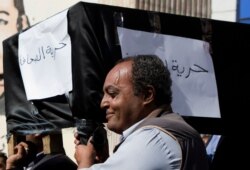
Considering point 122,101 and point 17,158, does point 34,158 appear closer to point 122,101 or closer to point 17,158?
point 17,158

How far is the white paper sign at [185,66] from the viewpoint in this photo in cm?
397

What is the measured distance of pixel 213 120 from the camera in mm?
4152

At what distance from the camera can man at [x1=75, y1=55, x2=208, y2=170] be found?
2801mm

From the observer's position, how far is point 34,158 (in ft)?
15.8

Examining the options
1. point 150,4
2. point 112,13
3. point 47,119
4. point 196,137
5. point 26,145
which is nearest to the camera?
point 196,137

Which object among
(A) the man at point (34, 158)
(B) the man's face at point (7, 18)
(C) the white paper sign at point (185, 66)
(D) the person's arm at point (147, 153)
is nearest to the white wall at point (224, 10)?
(B) the man's face at point (7, 18)

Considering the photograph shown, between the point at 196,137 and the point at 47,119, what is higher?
the point at 196,137

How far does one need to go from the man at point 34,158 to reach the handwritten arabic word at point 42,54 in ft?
1.60

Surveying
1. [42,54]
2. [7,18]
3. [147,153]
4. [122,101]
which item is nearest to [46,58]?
[42,54]

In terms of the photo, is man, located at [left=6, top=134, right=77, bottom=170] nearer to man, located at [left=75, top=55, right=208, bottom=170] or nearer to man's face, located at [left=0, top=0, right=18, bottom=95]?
man, located at [left=75, top=55, right=208, bottom=170]

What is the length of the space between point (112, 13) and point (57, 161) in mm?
1217

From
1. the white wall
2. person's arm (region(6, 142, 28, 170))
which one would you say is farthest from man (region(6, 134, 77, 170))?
the white wall

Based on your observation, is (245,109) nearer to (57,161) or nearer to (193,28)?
(193,28)

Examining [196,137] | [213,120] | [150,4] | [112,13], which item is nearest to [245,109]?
[213,120]
